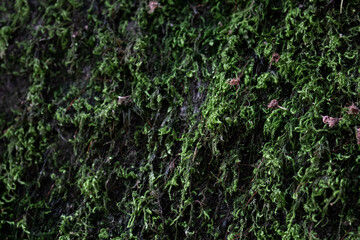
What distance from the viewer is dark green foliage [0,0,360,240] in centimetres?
154

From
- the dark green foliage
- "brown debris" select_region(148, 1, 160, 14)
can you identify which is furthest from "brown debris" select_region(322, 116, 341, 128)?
"brown debris" select_region(148, 1, 160, 14)

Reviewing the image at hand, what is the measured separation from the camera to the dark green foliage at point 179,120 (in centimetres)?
154

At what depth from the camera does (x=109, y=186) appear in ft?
6.33

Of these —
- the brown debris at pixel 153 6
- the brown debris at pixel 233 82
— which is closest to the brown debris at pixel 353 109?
the brown debris at pixel 233 82

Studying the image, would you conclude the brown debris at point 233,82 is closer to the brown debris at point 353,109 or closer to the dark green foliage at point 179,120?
the dark green foliage at point 179,120

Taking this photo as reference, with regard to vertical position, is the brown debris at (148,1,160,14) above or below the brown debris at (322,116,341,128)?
above

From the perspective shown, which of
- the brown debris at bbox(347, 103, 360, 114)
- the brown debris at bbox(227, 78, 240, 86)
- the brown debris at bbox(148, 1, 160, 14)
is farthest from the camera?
the brown debris at bbox(148, 1, 160, 14)

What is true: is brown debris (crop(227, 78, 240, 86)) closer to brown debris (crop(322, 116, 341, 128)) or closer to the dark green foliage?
the dark green foliage

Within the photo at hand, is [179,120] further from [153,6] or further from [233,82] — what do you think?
[153,6]

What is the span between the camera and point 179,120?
1.90 metres

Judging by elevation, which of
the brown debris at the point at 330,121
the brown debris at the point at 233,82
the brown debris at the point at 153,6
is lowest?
the brown debris at the point at 330,121

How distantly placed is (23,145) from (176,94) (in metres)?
1.07

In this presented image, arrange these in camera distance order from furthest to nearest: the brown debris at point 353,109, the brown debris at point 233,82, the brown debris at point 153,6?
the brown debris at point 153,6 → the brown debris at point 233,82 → the brown debris at point 353,109

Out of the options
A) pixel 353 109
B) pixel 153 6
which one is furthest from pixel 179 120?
pixel 353 109
